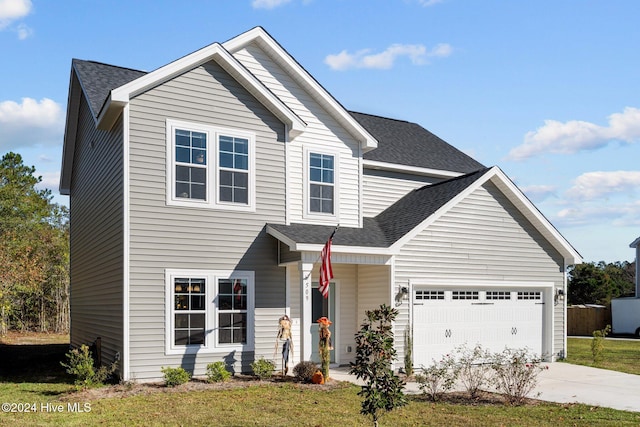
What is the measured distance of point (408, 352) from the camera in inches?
604

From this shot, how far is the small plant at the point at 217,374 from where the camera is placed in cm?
1320

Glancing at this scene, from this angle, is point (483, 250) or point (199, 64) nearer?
point (199, 64)

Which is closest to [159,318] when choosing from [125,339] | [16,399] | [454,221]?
[125,339]

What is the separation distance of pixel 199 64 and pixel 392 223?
648 centimetres

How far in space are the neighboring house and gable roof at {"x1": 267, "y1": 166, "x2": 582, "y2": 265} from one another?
0.06 m

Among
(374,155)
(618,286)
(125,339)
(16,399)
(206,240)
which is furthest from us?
(618,286)

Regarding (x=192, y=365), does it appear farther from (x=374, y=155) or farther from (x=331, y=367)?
(x=374, y=155)

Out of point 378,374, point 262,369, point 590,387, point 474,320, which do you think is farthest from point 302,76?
point 590,387

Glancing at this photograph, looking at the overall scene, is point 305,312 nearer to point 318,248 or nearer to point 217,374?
point 318,248

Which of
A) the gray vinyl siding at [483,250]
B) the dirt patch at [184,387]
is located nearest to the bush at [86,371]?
the dirt patch at [184,387]

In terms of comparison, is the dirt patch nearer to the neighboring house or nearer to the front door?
the neighboring house

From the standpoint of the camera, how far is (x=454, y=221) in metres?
16.6

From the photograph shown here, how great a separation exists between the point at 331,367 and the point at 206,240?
4.74m

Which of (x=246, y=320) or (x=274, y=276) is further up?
(x=274, y=276)
